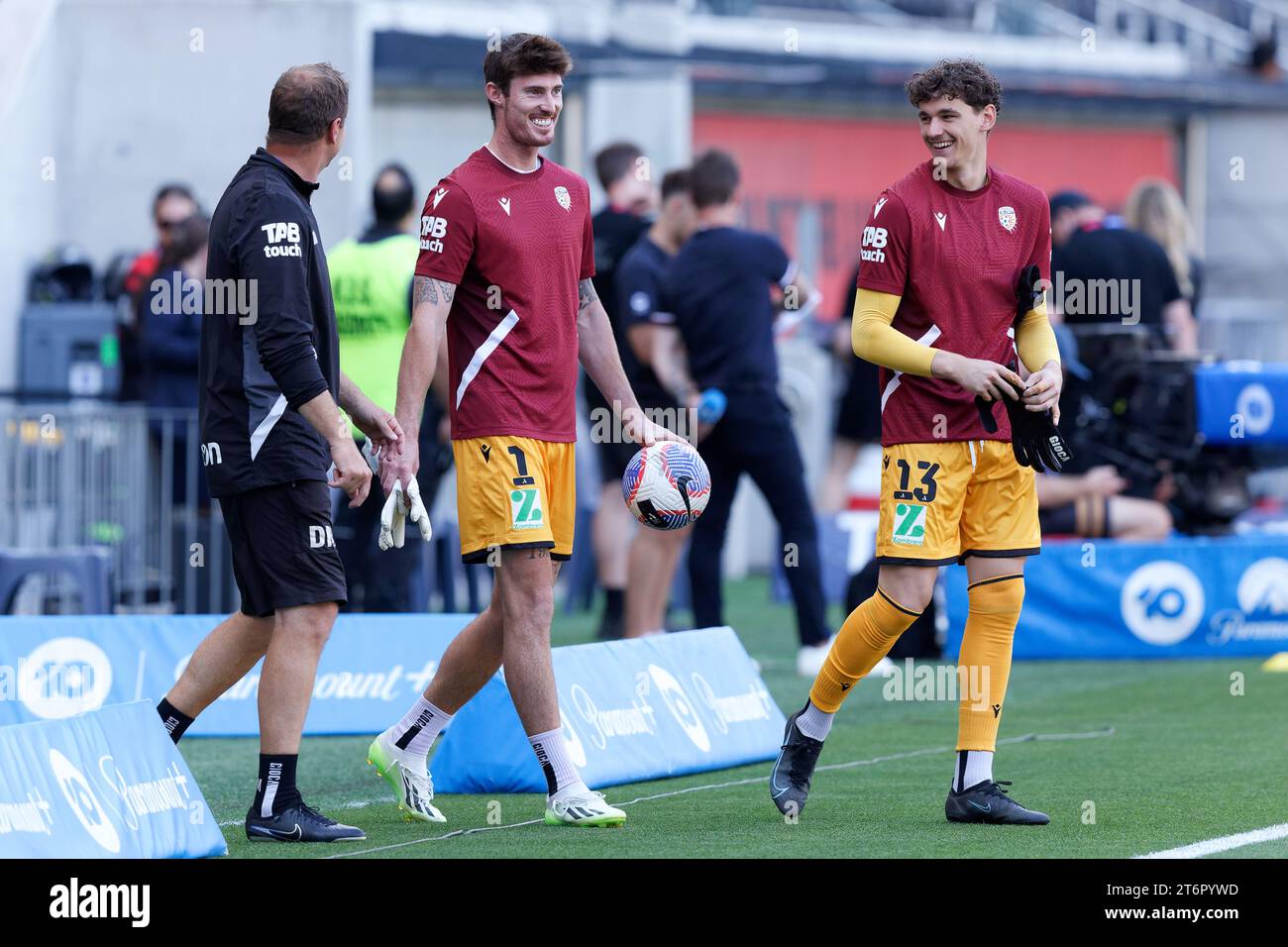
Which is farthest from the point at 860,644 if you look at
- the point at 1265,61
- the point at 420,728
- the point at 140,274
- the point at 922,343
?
the point at 1265,61

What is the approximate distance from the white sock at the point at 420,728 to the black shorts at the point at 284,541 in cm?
74

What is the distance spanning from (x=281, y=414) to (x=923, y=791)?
246 centimetres

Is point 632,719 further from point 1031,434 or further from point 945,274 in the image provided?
point 945,274

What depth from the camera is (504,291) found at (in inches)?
251

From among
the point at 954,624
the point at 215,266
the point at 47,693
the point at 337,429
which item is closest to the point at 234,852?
the point at 337,429

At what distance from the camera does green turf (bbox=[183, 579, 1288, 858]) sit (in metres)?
5.92

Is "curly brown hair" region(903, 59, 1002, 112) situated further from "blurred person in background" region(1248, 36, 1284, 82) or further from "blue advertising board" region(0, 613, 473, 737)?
"blurred person in background" region(1248, 36, 1284, 82)

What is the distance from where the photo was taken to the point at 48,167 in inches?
567

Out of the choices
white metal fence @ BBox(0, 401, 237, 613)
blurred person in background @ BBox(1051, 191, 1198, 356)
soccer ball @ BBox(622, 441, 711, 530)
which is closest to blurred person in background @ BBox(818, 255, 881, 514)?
blurred person in background @ BBox(1051, 191, 1198, 356)

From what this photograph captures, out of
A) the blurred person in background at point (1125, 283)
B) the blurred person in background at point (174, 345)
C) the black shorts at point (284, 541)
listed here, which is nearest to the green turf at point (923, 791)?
the black shorts at point (284, 541)

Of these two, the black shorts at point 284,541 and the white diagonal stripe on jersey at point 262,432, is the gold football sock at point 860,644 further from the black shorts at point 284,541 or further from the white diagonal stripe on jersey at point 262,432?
the white diagonal stripe on jersey at point 262,432
